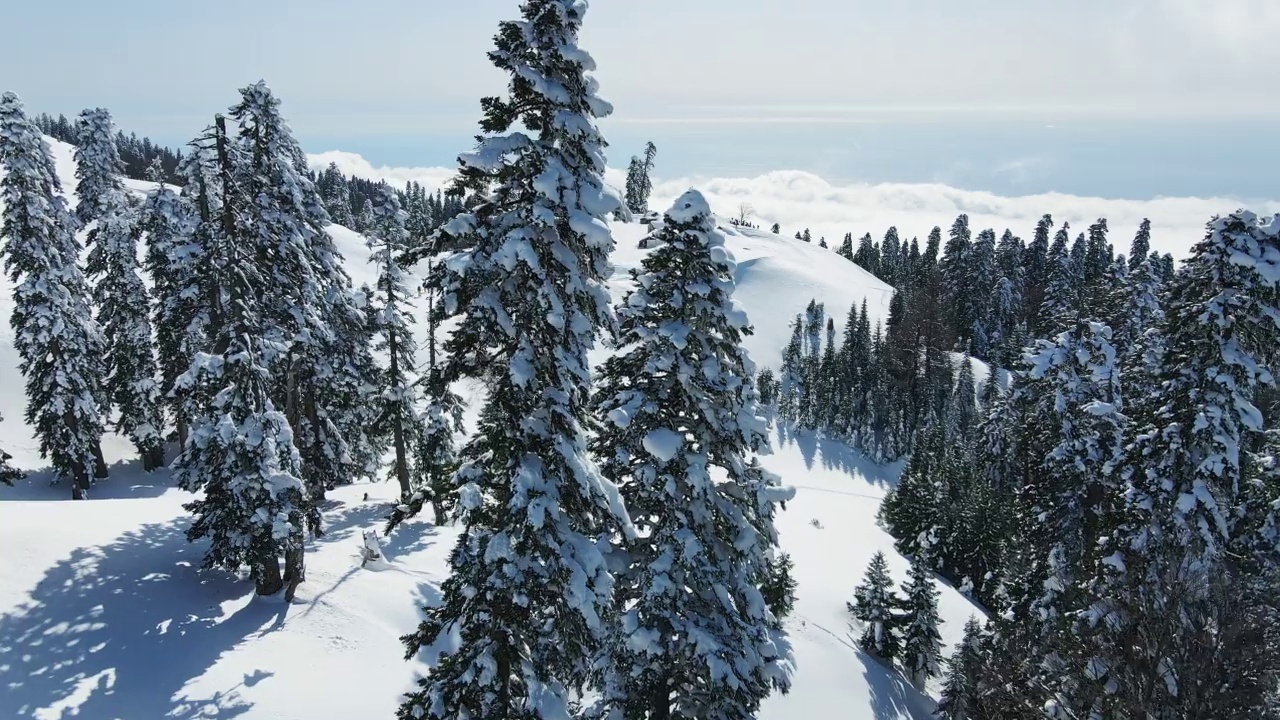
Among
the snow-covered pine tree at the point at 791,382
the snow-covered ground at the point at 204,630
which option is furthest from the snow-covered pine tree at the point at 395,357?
the snow-covered pine tree at the point at 791,382

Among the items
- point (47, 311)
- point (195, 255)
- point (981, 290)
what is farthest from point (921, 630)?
point (981, 290)

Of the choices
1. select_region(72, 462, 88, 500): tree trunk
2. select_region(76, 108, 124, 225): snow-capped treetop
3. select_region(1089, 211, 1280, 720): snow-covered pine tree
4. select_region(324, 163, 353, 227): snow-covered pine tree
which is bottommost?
select_region(72, 462, 88, 500): tree trunk

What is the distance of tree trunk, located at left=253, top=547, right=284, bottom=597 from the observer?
1728 cm

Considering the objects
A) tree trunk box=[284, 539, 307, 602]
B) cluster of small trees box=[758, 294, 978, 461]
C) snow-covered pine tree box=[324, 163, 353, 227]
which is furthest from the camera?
snow-covered pine tree box=[324, 163, 353, 227]

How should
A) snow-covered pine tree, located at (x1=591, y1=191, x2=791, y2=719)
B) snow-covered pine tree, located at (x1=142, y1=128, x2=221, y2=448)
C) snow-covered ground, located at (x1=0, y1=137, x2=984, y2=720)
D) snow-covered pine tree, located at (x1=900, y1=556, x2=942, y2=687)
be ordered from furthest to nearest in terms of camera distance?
1. snow-covered pine tree, located at (x1=900, y1=556, x2=942, y2=687)
2. snow-covered pine tree, located at (x1=142, y1=128, x2=221, y2=448)
3. snow-covered ground, located at (x1=0, y1=137, x2=984, y2=720)
4. snow-covered pine tree, located at (x1=591, y1=191, x2=791, y2=719)

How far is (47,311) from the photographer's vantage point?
2872 cm

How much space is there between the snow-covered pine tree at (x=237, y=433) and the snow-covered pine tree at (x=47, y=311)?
55.1 ft

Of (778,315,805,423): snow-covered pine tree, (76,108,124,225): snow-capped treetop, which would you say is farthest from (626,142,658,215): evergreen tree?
(76,108,124,225): snow-capped treetop

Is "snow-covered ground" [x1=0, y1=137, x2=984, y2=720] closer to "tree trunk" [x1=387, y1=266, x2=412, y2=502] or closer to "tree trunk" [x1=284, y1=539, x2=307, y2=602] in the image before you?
"tree trunk" [x1=284, y1=539, x2=307, y2=602]

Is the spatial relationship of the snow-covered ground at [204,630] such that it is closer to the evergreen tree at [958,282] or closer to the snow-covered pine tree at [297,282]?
the snow-covered pine tree at [297,282]

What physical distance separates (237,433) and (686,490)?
11121 millimetres

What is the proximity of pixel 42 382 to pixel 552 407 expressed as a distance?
3321cm

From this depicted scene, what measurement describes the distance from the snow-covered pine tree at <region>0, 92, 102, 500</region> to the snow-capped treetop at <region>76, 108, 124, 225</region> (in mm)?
26266

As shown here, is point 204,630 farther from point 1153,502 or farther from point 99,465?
point 99,465
